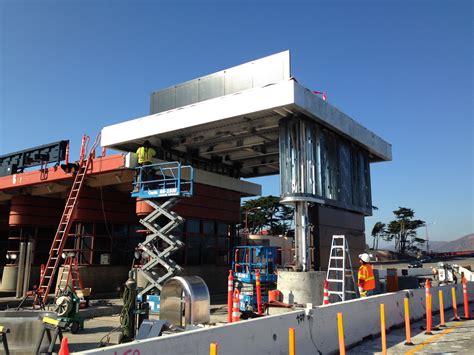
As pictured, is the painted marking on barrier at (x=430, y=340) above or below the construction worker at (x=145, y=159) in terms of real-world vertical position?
below

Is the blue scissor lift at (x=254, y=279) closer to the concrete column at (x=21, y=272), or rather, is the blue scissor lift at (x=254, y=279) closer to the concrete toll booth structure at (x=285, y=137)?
the concrete toll booth structure at (x=285, y=137)

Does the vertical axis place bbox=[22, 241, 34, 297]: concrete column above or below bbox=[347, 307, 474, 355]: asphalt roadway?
above

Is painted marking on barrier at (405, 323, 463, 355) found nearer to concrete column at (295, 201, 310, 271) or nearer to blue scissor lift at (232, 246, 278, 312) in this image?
concrete column at (295, 201, 310, 271)

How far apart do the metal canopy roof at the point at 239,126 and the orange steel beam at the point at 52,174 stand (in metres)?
1.24

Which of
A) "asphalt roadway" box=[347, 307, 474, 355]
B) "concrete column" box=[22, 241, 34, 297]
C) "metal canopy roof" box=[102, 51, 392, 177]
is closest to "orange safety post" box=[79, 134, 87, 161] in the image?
"metal canopy roof" box=[102, 51, 392, 177]

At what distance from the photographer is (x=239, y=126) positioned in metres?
16.9

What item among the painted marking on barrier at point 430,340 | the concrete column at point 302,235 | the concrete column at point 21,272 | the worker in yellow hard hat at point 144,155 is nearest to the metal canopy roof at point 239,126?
the worker in yellow hard hat at point 144,155

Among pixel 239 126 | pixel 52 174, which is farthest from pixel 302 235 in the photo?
pixel 52 174

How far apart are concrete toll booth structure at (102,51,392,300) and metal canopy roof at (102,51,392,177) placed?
0.12 ft

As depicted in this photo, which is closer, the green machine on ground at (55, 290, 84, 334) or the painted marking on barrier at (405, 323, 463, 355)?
the painted marking on barrier at (405, 323, 463, 355)

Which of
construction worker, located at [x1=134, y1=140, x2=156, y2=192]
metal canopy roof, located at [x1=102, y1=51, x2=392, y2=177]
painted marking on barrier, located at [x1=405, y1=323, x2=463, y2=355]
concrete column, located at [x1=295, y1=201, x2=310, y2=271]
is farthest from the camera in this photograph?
construction worker, located at [x1=134, y1=140, x2=156, y2=192]

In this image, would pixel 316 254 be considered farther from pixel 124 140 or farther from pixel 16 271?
pixel 16 271

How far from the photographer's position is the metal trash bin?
979 cm

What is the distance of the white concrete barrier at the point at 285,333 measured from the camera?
550cm
